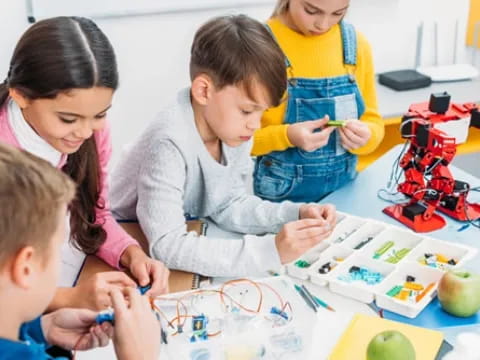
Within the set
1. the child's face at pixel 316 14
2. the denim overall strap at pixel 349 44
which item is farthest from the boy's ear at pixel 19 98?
the denim overall strap at pixel 349 44

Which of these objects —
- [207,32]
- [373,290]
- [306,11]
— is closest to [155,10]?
[306,11]

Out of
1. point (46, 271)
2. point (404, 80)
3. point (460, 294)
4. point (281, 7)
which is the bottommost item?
point (404, 80)

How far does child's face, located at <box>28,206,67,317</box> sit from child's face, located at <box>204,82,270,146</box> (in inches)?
21.9

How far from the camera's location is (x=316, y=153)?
1.64m

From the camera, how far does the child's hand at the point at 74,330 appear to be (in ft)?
3.14

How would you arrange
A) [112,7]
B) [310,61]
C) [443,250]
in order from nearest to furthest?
[443,250]
[310,61]
[112,7]

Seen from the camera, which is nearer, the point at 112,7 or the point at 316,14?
the point at 316,14

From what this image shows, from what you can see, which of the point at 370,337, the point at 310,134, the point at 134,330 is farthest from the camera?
the point at 310,134

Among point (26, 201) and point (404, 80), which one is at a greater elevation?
point (26, 201)

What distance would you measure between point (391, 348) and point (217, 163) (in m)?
0.56

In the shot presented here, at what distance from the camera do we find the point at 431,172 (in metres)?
1.37

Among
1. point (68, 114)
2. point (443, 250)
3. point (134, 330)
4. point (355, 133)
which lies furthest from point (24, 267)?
point (355, 133)

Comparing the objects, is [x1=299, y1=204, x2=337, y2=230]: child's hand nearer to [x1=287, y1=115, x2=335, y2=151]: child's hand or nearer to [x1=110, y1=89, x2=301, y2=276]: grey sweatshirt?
[x1=110, y1=89, x2=301, y2=276]: grey sweatshirt

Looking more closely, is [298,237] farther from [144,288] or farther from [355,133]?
[355,133]
